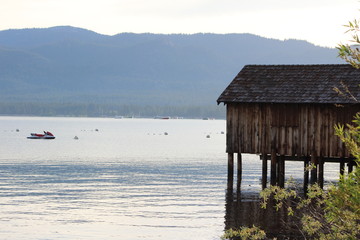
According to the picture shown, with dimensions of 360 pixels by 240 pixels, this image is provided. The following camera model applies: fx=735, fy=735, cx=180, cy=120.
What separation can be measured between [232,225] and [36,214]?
9.03 m

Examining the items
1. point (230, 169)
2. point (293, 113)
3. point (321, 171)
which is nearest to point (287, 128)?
point (293, 113)

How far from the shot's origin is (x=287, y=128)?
3819cm

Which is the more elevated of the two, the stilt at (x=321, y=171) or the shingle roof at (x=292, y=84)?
the shingle roof at (x=292, y=84)

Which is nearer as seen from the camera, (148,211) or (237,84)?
(148,211)

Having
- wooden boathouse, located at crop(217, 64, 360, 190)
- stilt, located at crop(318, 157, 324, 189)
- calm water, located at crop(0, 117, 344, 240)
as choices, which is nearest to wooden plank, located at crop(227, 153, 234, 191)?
calm water, located at crop(0, 117, 344, 240)

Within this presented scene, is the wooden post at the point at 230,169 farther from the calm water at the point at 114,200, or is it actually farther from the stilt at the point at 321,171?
the stilt at the point at 321,171

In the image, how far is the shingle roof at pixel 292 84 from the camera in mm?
37812

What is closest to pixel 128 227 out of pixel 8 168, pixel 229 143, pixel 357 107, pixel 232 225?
pixel 232 225

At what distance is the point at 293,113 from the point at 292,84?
2.03 metres

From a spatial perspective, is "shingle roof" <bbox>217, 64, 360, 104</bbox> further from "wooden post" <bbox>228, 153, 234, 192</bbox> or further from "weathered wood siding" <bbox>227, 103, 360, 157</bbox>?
"wooden post" <bbox>228, 153, 234, 192</bbox>

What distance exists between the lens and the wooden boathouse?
122 ft

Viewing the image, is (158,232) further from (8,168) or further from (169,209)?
(8,168)

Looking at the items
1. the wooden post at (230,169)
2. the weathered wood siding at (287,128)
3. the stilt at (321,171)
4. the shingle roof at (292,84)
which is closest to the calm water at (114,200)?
the wooden post at (230,169)

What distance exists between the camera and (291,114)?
38.2 m
